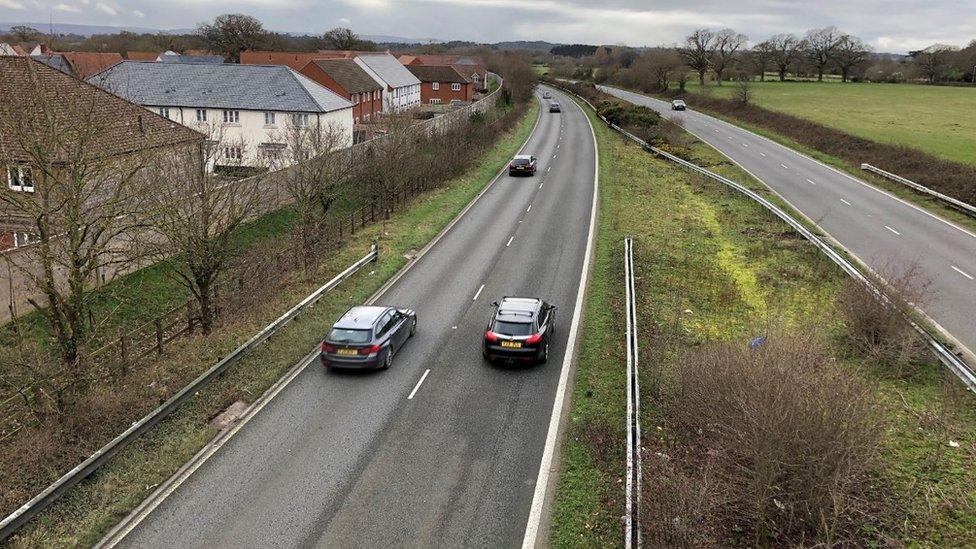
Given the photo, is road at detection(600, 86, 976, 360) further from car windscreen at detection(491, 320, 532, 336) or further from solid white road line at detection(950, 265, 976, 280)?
car windscreen at detection(491, 320, 532, 336)

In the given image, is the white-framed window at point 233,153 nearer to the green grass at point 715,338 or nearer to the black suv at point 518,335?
the green grass at point 715,338

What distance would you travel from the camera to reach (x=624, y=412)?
15.4 m

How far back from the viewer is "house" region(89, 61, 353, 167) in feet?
177

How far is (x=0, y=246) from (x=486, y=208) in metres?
21.8

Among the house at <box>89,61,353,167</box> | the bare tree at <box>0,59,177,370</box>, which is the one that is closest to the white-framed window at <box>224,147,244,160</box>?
the house at <box>89,61,353,167</box>

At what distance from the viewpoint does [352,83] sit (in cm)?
7394

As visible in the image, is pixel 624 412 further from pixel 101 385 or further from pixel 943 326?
pixel 101 385

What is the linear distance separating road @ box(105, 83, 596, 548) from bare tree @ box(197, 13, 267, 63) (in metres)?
132

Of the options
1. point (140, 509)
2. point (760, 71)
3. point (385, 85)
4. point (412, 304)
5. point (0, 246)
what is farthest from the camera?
point (760, 71)

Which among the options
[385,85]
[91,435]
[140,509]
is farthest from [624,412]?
[385,85]

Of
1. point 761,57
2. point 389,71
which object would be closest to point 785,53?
point 761,57

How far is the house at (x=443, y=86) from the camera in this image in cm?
11131

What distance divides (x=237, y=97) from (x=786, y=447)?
54645 mm

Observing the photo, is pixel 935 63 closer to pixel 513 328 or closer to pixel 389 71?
pixel 389 71
